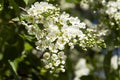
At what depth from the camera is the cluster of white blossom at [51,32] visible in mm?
1879

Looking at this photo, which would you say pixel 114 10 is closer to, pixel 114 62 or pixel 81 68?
pixel 114 62

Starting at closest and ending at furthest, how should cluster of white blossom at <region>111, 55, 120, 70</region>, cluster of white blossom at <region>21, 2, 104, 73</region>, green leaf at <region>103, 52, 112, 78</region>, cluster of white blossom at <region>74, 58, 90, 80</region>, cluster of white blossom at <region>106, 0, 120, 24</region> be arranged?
1. cluster of white blossom at <region>21, 2, 104, 73</region>
2. cluster of white blossom at <region>106, 0, 120, 24</region>
3. green leaf at <region>103, 52, 112, 78</region>
4. cluster of white blossom at <region>111, 55, 120, 70</region>
5. cluster of white blossom at <region>74, 58, 90, 80</region>

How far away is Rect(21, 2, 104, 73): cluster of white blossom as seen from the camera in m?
1.88

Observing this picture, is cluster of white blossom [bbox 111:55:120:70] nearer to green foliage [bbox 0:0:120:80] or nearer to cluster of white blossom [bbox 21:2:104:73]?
green foliage [bbox 0:0:120:80]

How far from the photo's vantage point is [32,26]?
193 centimetres

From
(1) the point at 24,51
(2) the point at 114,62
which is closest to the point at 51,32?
(1) the point at 24,51

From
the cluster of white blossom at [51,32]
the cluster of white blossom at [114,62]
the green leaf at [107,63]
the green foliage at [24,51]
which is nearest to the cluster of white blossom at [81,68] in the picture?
the green foliage at [24,51]

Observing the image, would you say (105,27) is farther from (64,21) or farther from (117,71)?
(64,21)

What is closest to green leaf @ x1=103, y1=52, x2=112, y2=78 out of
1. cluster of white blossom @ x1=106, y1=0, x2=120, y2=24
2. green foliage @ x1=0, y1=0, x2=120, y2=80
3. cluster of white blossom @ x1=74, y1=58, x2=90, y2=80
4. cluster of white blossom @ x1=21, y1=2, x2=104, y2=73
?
green foliage @ x1=0, y1=0, x2=120, y2=80

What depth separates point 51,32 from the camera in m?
1.86

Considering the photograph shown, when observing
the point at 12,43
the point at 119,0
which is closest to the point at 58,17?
the point at 119,0

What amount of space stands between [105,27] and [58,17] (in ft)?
2.72

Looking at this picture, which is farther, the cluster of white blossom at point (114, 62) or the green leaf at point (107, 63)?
the cluster of white blossom at point (114, 62)

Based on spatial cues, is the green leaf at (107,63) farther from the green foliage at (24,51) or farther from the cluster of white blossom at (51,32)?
the cluster of white blossom at (51,32)
